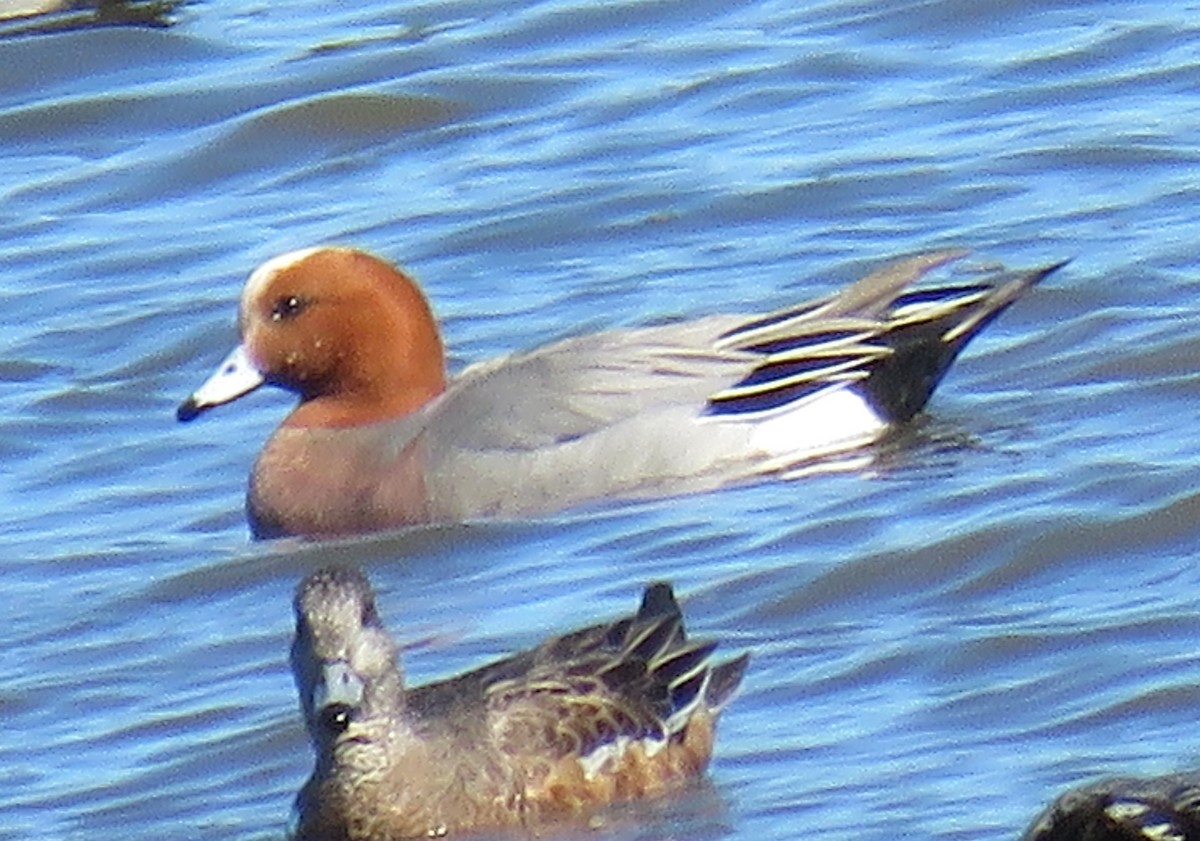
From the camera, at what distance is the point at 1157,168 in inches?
465

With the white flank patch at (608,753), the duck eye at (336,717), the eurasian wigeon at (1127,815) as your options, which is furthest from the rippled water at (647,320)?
the eurasian wigeon at (1127,815)

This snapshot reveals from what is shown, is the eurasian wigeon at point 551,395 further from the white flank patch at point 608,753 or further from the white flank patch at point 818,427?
the white flank patch at point 608,753

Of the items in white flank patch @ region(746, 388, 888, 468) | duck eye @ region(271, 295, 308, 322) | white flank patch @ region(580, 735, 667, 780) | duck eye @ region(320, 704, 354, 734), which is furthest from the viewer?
duck eye @ region(271, 295, 308, 322)

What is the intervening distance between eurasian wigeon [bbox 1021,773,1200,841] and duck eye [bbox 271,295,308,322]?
4578 millimetres

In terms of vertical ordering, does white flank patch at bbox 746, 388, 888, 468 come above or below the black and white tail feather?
below

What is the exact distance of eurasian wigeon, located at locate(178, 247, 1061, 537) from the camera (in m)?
9.78

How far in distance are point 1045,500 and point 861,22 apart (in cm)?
512

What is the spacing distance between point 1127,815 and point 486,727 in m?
2.07

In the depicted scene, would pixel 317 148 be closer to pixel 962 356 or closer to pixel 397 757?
pixel 962 356

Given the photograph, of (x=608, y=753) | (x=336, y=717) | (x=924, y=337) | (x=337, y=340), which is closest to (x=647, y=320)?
(x=337, y=340)

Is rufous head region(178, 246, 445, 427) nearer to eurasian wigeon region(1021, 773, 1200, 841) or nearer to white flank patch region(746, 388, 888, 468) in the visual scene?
white flank patch region(746, 388, 888, 468)

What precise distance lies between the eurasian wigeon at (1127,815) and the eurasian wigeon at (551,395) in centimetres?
406

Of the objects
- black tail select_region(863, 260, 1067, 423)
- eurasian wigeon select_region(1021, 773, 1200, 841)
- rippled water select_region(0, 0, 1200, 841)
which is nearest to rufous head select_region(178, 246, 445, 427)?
rippled water select_region(0, 0, 1200, 841)

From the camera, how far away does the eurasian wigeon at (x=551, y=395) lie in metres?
9.78
